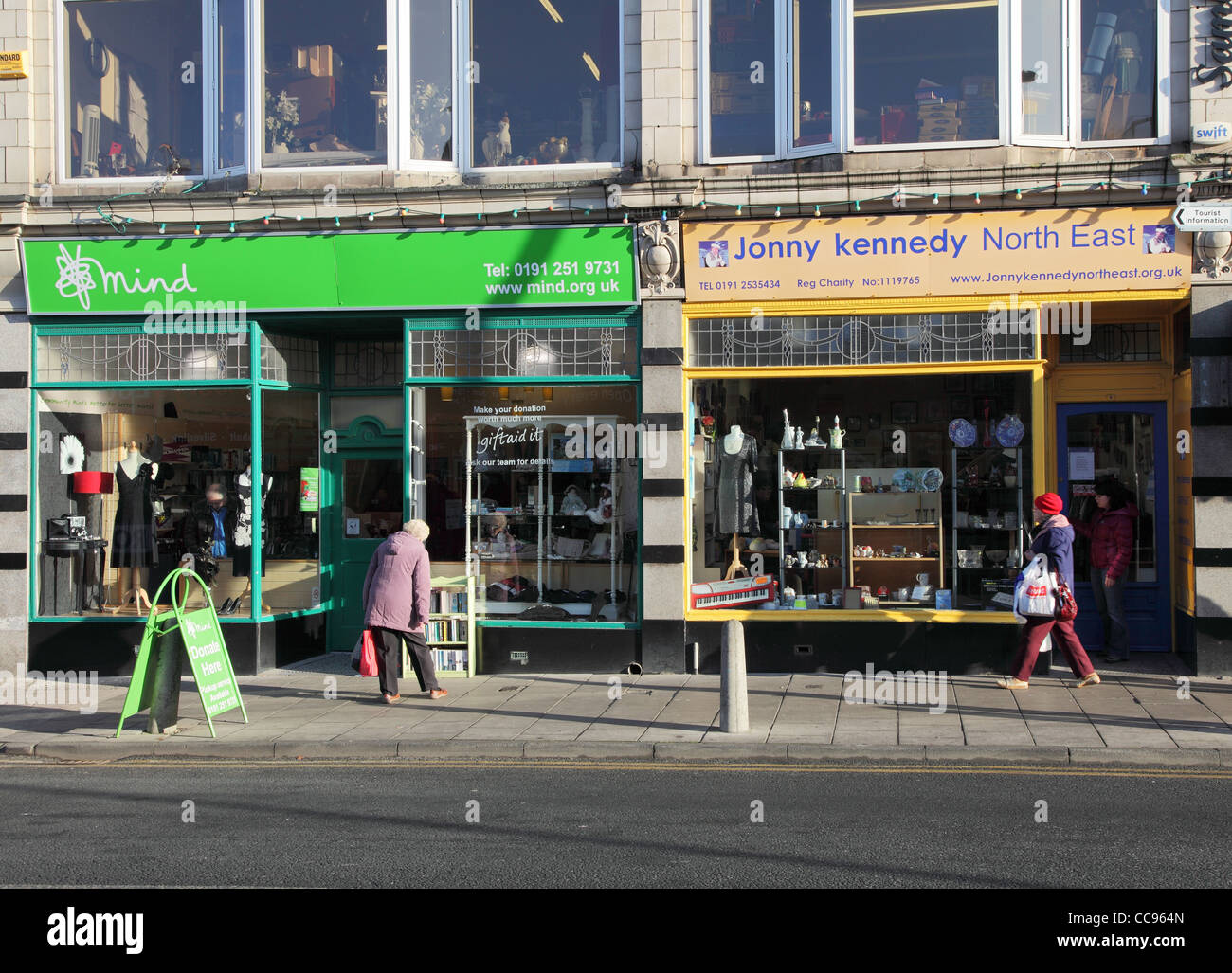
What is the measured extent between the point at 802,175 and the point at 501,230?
3255 mm

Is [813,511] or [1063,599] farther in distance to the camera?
[813,511]

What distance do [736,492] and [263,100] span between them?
6.94 m

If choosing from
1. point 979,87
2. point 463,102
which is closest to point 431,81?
point 463,102

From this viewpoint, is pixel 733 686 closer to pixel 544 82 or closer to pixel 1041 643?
pixel 1041 643

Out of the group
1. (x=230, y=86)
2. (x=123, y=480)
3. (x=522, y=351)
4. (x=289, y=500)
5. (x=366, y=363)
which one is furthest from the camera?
(x=366, y=363)

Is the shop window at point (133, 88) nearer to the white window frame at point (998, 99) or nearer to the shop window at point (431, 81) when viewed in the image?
the shop window at point (431, 81)

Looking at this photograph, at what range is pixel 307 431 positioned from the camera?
45.5ft

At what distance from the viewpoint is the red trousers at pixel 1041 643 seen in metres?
10.9

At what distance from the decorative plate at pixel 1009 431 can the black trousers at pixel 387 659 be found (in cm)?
656

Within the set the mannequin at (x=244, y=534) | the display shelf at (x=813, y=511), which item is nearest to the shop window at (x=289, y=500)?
the mannequin at (x=244, y=534)

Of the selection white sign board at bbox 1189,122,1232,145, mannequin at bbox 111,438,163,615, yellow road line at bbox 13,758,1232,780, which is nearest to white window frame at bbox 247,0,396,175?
mannequin at bbox 111,438,163,615

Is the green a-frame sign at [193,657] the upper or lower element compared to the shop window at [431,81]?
lower
